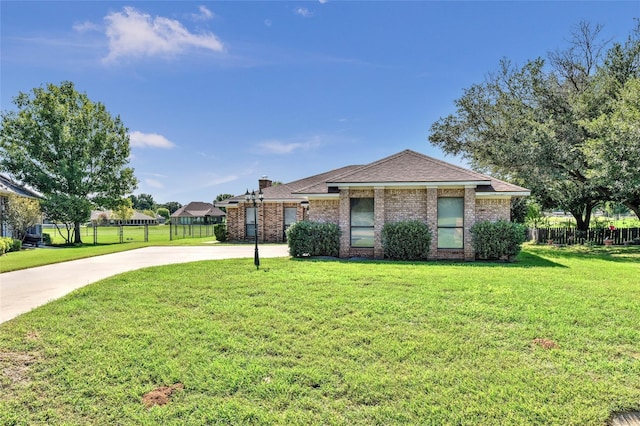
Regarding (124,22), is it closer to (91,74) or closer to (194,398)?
(91,74)

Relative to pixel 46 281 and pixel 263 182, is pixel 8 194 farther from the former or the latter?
pixel 46 281

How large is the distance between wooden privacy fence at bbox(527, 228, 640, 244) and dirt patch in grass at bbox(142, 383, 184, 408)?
23.1 metres

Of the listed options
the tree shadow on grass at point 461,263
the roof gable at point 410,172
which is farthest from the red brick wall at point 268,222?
the tree shadow on grass at point 461,263

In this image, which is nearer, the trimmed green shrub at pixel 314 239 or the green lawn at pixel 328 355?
the green lawn at pixel 328 355

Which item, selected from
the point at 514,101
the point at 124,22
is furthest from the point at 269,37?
the point at 514,101

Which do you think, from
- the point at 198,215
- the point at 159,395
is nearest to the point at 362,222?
the point at 159,395

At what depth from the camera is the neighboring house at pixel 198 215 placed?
177ft

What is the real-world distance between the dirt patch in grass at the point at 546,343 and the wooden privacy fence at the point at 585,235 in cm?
1948

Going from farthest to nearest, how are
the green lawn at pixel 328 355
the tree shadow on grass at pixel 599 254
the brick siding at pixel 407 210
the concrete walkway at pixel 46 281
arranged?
the tree shadow on grass at pixel 599 254 → the brick siding at pixel 407 210 → the concrete walkway at pixel 46 281 → the green lawn at pixel 328 355

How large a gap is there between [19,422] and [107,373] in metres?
0.85

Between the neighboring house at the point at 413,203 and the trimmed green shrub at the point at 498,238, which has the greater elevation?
the neighboring house at the point at 413,203

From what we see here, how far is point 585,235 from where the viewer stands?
66.4ft

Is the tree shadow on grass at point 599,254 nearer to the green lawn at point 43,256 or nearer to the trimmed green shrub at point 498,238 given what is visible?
the trimmed green shrub at point 498,238

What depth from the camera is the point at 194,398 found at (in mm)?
3451
